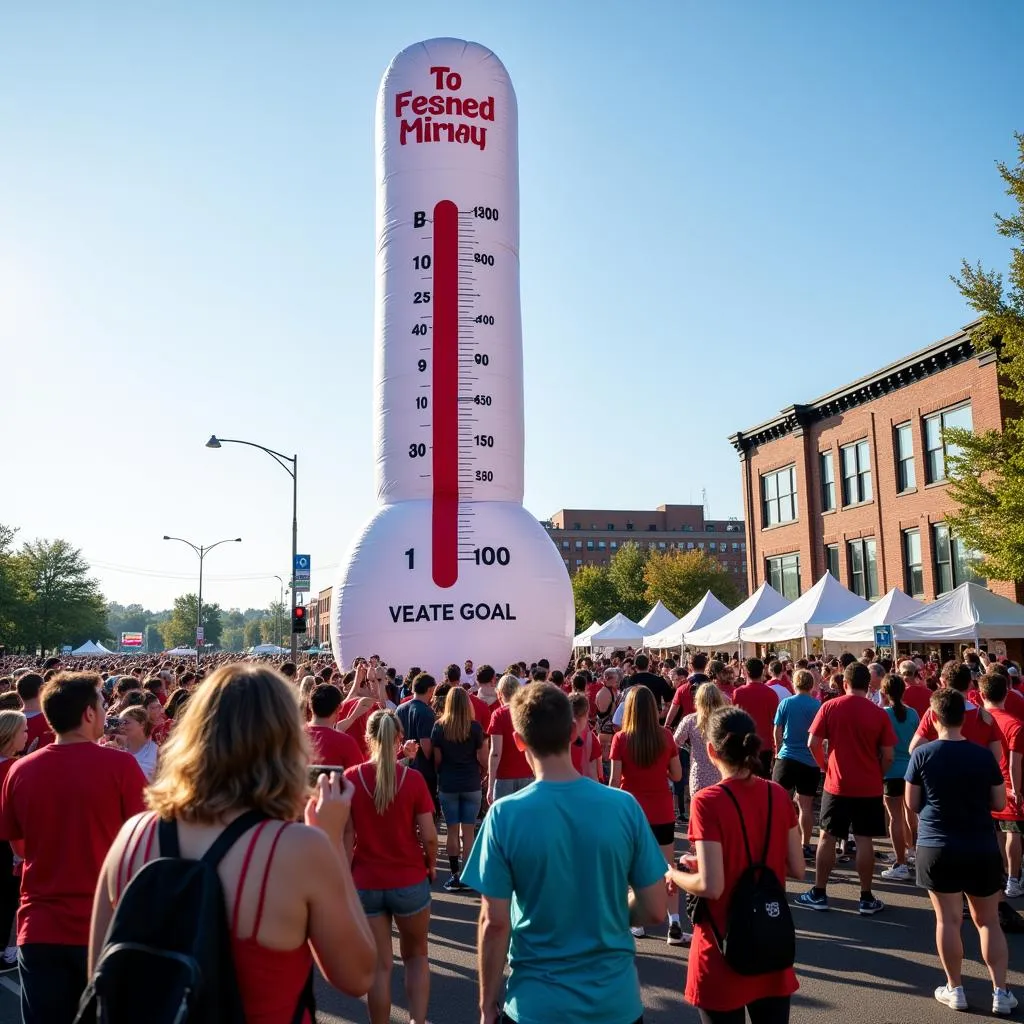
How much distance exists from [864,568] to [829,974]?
87.2 ft

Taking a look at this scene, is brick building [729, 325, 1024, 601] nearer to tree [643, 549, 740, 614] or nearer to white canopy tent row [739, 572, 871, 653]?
white canopy tent row [739, 572, 871, 653]

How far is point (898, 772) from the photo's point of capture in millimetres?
9094

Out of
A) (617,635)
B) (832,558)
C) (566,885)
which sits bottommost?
(566,885)

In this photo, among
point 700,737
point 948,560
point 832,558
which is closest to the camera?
point 700,737

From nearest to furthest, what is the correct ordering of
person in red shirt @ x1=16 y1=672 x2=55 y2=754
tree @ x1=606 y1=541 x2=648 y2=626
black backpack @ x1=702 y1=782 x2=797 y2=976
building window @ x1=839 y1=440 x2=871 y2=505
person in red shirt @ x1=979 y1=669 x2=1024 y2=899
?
black backpack @ x1=702 y1=782 x2=797 y2=976 < person in red shirt @ x1=979 y1=669 x2=1024 y2=899 < person in red shirt @ x1=16 y1=672 x2=55 y2=754 < building window @ x1=839 y1=440 x2=871 y2=505 < tree @ x1=606 y1=541 x2=648 y2=626

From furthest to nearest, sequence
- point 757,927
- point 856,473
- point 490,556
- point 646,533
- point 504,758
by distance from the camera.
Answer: point 646,533 < point 856,473 < point 490,556 < point 504,758 < point 757,927

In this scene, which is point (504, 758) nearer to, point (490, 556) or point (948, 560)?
point (490, 556)

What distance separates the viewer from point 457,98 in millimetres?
19562

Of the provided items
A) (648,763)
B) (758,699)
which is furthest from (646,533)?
(648,763)

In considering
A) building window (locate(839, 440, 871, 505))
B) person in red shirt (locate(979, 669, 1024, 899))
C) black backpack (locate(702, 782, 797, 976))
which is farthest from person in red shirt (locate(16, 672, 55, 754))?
building window (locate(839, 440, 871, 505))

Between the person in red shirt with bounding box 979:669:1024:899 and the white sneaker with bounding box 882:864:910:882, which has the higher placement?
the person in red shirt with bounding box 979:669:1024:899

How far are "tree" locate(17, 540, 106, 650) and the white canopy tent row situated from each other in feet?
172

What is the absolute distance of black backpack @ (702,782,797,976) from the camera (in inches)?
146

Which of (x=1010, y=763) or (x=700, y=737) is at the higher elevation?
(x=700, y=737)
